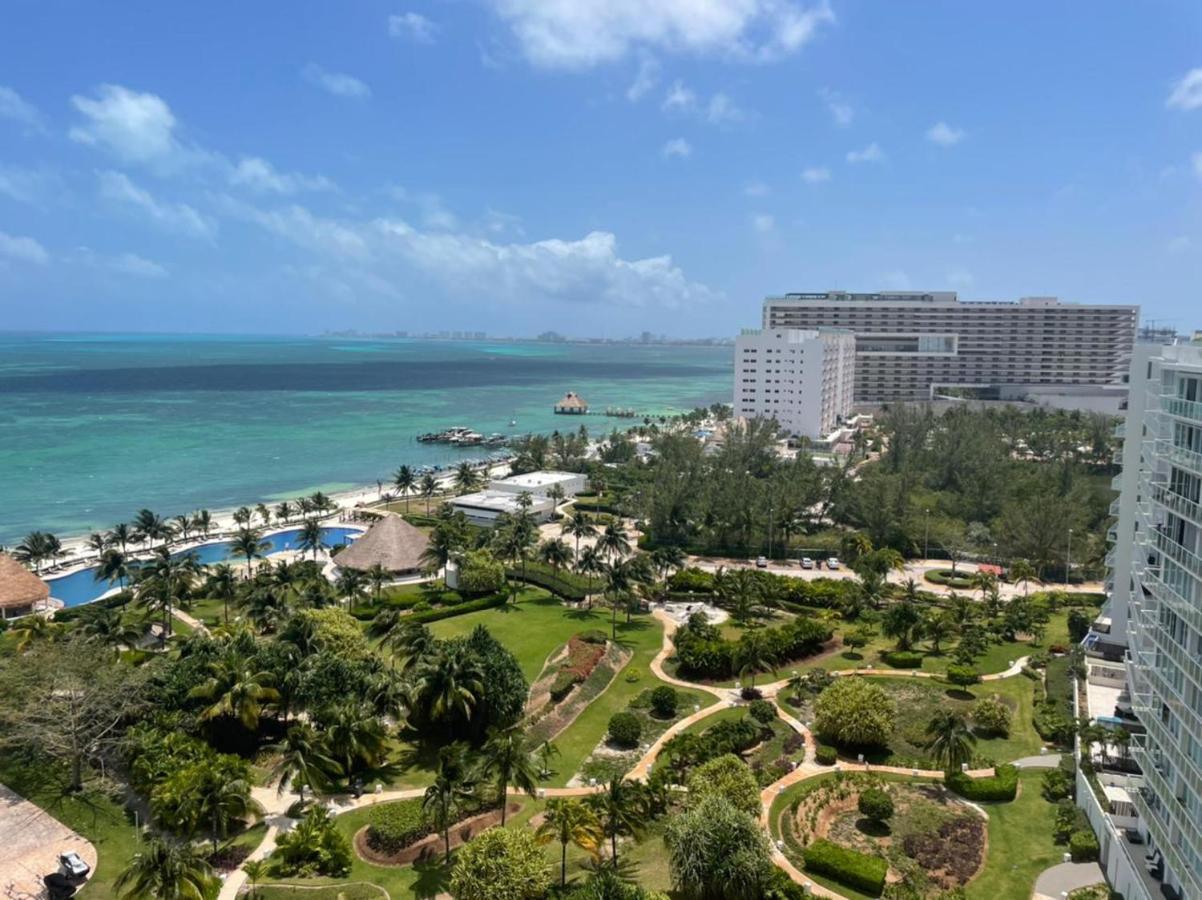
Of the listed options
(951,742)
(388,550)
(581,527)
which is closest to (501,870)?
(951,742)

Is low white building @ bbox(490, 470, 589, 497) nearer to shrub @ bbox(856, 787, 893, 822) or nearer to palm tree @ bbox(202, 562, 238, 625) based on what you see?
palm tree @ bbox(202, 562, 238, 625)

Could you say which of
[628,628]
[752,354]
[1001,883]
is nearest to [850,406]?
[752,354]

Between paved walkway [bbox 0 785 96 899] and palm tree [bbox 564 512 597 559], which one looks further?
palm tree [bbox 564 512 597 559]

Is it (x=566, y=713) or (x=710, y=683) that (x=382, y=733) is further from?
(x=710, y=683)

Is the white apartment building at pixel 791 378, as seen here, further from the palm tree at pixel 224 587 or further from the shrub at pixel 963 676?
the palm tree at pixel 224 587

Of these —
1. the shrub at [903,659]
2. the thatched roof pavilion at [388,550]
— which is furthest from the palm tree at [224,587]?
the shrub at [903,659]

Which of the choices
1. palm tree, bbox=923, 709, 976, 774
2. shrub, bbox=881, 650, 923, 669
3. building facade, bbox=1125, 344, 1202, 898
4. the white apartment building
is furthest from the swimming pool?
the white apartment building
